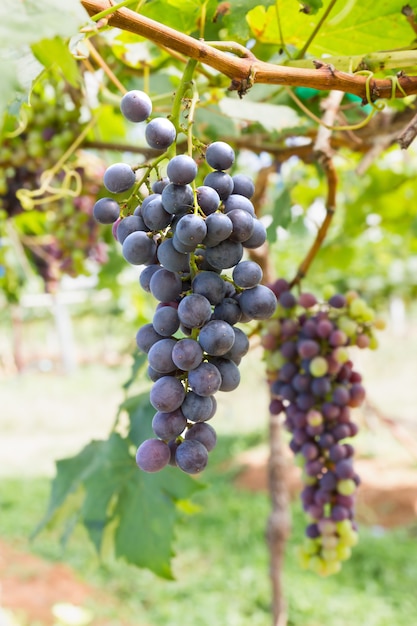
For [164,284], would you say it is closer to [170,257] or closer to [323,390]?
[170,257]

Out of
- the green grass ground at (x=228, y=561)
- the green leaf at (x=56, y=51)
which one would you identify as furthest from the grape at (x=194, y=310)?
the green grass ground at (x=228, y=561)

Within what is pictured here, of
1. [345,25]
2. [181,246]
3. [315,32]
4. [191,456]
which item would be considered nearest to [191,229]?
[181,246]

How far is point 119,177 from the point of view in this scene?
66 centimetres

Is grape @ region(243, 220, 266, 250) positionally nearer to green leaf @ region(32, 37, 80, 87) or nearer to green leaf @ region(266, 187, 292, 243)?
green leaf @ region(32, 37, 80, 87)

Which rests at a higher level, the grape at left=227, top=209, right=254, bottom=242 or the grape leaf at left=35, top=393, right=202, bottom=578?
the grape at left=227, top=209, right=254, bottom=242

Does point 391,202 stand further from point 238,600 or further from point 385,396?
point 385,396

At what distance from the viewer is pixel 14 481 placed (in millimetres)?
8094

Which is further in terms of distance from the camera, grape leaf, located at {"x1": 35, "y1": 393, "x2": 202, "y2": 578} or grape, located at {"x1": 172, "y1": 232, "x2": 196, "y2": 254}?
grape leaf, located at {"x1": 35, "y1": 393, "x2": 202, "y2": 578}

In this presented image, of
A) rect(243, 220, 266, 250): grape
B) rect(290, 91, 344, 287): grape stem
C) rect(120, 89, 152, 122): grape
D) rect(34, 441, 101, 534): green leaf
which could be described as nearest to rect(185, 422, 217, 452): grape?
rect(243, 220, 266, 250): grape

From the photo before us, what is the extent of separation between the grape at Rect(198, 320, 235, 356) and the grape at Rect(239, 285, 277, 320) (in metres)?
0.04

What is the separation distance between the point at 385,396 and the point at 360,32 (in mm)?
10384

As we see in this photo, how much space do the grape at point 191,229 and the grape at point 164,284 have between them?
0.06m

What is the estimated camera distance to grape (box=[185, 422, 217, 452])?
2.13ft

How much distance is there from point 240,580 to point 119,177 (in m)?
5.10
